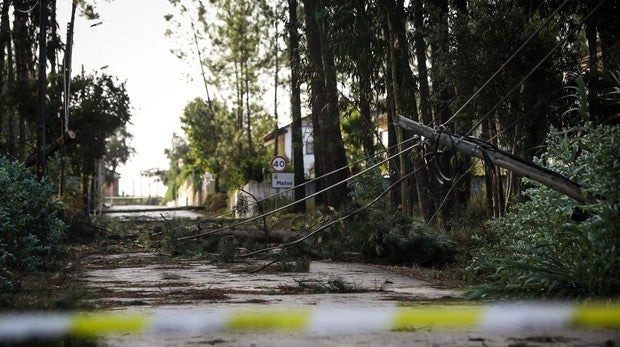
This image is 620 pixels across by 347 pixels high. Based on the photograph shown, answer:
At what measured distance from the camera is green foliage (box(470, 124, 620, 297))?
596 centimetres

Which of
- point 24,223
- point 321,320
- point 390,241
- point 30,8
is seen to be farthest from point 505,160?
point 30,8

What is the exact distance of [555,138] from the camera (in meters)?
7.06

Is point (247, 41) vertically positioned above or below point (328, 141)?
above

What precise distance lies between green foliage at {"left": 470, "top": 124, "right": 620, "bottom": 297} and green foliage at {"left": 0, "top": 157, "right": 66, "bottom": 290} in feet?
15.6

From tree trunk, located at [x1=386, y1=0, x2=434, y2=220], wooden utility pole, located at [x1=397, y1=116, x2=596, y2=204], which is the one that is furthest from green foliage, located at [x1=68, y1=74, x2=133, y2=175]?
wooden utility pole, located at [x1=397, y1=116, x2=596, y2=204]

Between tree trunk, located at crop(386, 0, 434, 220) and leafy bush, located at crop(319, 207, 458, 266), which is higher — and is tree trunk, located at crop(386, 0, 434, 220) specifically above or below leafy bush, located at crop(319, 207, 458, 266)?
above

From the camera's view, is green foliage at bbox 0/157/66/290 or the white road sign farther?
the white road sign

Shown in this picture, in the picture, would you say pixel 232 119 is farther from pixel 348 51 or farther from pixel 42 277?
pixel 42 277

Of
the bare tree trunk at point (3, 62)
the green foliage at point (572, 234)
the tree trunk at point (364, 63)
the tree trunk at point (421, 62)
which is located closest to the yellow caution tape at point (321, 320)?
the green foliage at point (572, 234)

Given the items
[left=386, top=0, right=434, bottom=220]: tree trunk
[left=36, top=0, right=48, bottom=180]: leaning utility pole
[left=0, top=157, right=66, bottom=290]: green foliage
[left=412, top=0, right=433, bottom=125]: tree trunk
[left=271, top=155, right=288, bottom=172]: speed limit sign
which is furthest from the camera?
[left=271, top=155, right=288, bottom=172]: speed limit sign

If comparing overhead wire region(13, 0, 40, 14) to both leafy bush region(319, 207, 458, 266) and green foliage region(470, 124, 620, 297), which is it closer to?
leafy bush region(319, 207, 458, 266)

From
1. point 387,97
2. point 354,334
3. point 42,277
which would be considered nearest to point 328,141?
point 387,97

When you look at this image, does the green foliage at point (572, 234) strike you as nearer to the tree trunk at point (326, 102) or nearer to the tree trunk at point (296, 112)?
the tree trunk at point (326, 102)

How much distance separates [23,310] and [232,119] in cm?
4544
